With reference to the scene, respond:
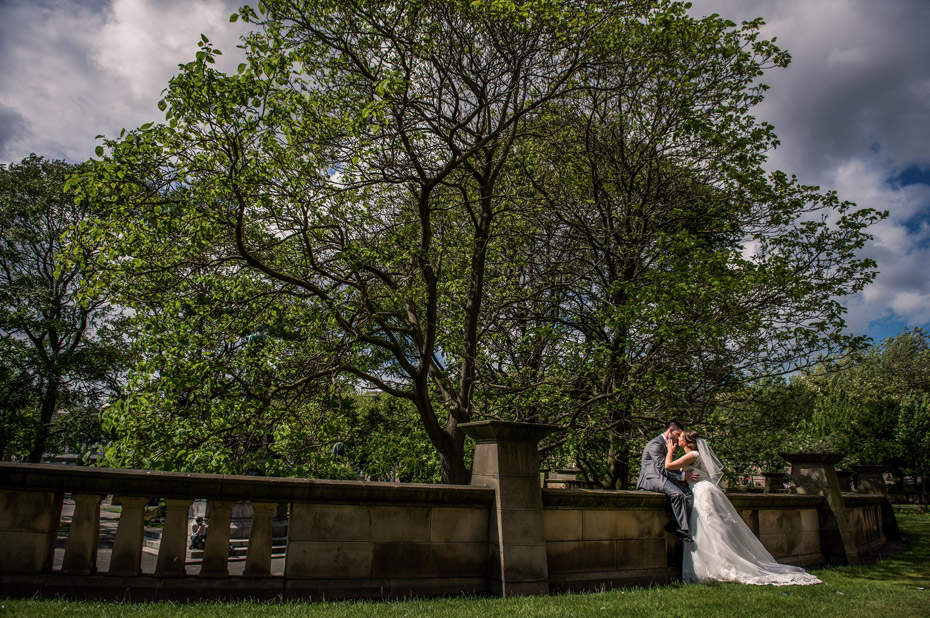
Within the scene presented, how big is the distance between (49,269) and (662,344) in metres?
24.6

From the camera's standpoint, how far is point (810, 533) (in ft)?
35.5

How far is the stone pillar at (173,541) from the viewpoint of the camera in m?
5.08

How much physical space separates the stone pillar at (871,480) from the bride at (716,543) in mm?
11741

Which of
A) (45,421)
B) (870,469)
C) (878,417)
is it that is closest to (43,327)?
(45,421)

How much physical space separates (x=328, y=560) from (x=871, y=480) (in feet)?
59.5

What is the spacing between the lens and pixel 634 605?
220 inches

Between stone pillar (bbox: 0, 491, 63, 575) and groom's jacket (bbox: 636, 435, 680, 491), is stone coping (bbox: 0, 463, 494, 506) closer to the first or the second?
stone pillar (bbox: 0, 491, 63, 575)

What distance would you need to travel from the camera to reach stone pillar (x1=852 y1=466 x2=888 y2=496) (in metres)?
17.2

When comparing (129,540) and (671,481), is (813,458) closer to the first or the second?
(671,481)

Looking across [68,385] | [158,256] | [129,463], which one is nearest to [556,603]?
[129,463]

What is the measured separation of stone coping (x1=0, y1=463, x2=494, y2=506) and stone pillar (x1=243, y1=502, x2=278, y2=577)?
0.36 ft

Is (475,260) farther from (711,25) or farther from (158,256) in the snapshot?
(711,25)

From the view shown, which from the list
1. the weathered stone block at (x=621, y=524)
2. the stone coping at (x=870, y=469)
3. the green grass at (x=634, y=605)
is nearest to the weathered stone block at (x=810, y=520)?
the green grass at (x=634, y=605)

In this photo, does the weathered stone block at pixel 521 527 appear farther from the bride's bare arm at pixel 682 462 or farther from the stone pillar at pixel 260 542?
the bride's bare arm at pixel 682 462
